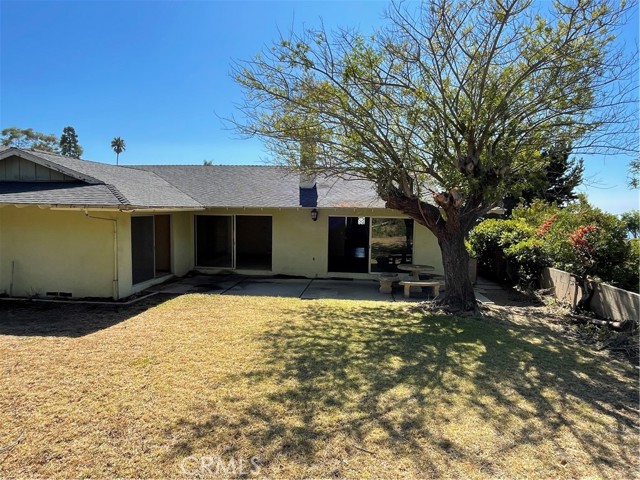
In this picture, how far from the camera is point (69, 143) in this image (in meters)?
66.8

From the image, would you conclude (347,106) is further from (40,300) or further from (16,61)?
(16,61)

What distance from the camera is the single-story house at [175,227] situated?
386 inches

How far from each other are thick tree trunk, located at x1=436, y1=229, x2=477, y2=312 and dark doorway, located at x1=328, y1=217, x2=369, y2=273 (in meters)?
4.45

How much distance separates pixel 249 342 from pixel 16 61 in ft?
57.8

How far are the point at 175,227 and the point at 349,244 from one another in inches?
242

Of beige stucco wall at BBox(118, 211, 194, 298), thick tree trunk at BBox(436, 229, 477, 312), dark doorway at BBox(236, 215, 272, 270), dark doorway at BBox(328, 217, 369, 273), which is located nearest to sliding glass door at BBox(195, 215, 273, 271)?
dark doorway at BBox(236, 215, 272, 270)

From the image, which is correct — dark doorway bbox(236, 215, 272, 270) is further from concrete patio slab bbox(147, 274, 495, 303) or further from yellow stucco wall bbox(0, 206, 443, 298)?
yellow stucco wall bbox(0, 206, 443, 298)

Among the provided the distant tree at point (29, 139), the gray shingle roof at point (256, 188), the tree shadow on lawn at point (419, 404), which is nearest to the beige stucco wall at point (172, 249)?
the gray shingle roof at point (256, 188)

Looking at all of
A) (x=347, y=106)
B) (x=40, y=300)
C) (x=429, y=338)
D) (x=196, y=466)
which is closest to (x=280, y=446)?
(x=196, y=466)

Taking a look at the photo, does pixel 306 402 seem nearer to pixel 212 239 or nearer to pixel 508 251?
pixel 508 251

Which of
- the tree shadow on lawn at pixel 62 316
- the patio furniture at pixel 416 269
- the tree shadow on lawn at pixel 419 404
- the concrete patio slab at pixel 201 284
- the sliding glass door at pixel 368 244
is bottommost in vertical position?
the tree shadow on lawn at pixel 419 404

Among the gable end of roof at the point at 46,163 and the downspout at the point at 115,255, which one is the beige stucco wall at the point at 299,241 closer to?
the gable end of roof at the point at 46,163

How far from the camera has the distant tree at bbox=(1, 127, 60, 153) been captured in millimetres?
50000

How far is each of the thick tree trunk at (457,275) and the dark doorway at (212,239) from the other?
835 cm
